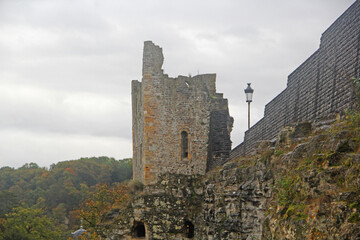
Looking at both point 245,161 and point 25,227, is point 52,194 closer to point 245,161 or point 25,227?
point 25,227

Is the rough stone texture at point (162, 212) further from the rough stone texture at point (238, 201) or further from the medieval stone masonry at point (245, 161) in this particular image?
the rough stone texture at point (238, 201)

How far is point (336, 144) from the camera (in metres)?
8.27

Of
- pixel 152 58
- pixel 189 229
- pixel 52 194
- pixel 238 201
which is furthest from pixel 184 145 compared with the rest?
pixel 52 194

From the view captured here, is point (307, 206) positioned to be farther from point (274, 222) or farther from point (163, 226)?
point (163, 226)

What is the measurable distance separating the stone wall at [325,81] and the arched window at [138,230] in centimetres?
810

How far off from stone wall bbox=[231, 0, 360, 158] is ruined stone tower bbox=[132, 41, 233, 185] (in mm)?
6628

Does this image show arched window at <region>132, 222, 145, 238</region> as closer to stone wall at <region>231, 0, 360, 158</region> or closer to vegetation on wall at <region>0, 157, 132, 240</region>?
stone wall at <region>231, 0, 360, 158</region>

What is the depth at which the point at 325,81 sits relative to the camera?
12844 millimetres

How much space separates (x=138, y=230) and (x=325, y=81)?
1260 cm

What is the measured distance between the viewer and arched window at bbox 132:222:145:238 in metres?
22.0

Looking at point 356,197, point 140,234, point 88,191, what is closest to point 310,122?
point 356,197

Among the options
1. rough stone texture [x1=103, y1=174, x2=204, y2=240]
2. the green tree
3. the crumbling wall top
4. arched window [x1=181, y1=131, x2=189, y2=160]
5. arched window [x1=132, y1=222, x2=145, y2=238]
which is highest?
the crumbling wall top

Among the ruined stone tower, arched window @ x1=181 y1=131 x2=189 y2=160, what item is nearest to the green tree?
the ruined stone tower

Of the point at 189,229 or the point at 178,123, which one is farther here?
the point at 178,123
